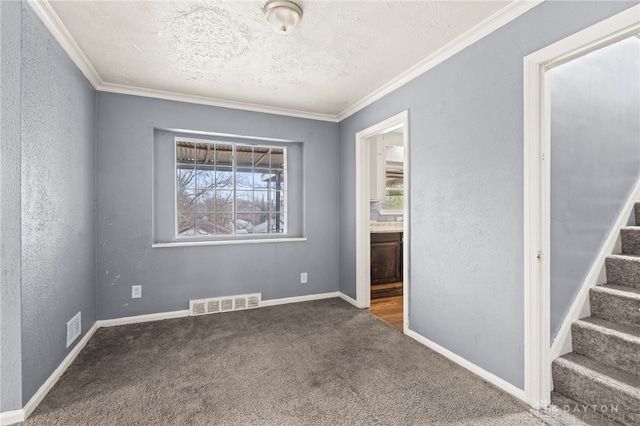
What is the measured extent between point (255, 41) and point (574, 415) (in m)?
3.13

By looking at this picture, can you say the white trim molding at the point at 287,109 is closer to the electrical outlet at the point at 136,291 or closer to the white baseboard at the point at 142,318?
the electrical outlet at the point at 136,291

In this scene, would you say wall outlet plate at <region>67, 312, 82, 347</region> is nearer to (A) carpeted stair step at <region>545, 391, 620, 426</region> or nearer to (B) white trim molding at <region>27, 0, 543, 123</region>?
(B) white trim molding at <region>27, 0, 543, 123</region>

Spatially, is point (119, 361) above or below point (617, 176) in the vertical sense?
below

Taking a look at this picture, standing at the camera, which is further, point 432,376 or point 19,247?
point 432,376

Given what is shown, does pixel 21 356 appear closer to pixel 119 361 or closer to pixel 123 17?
pixel 119 361

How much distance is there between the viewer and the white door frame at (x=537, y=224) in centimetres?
182

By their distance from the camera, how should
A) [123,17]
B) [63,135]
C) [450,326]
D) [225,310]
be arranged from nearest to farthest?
[123,17]
[63,135]
[450,326]
[225,310]

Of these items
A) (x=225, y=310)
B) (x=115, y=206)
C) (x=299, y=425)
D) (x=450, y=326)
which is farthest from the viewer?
(x=225, y=310)

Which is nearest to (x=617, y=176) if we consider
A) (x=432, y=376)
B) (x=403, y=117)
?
(x=403, y=117)

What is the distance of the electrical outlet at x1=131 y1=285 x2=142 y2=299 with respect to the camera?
3.22 m

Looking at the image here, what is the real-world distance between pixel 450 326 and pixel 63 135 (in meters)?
3.25

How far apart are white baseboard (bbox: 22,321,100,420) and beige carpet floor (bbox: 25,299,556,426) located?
0.04 metres

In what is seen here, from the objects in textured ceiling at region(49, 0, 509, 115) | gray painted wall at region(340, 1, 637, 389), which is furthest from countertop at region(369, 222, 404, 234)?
textured ceiling at region(49, 0, 509, 115)

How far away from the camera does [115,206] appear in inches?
124
